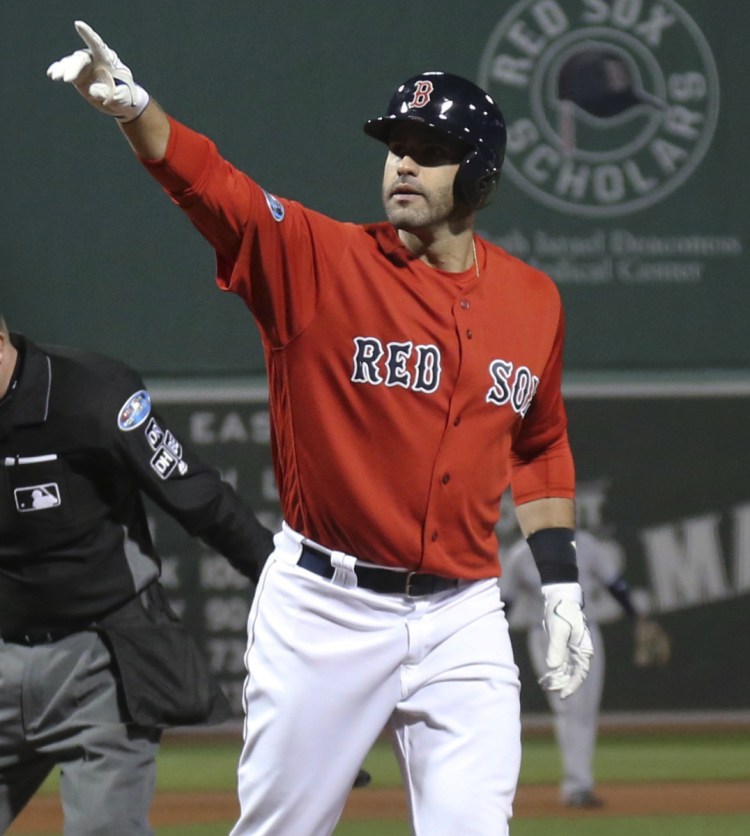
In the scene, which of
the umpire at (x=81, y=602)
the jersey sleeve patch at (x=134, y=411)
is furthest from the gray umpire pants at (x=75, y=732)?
the jersey sleeve patch at (x=134, y=411)

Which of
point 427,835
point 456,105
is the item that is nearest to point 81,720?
point 427,835

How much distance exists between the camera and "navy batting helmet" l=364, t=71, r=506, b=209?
10.0ft

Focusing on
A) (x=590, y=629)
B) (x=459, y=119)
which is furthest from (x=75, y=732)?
(x=590, y=629)

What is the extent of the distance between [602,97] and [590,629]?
309 cm

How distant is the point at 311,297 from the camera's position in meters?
2.93

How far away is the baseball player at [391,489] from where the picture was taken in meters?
2.88

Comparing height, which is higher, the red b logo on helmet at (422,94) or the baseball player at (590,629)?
the red b logo on helmet at (422,94)

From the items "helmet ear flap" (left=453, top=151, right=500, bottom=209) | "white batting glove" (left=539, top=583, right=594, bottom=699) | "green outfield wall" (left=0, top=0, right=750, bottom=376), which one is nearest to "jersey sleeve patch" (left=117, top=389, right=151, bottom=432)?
"helmet ear flap" (left=453, top=151, right=500, bottom=209)

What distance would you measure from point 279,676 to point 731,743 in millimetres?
4792

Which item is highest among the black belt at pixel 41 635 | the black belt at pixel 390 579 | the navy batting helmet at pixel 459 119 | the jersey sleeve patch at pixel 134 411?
the navy batting helmet at pixel 459 119

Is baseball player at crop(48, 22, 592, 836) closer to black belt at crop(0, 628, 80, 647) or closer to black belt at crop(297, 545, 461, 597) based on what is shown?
black belt at crop(297, 545, 461, 597)

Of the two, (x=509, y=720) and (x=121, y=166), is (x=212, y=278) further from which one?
(x=509, y=720)

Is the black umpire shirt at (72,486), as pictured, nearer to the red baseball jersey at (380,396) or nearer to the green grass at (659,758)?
the red baseball jersey at (380,396)

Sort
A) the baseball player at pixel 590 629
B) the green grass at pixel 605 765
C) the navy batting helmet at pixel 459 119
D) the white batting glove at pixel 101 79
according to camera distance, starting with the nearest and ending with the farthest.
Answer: the white batting glove at pixel 101 79, the navy batting helmet at pixel 459 119, the green grass at pixel 605 765, the baseball player at pixel 590 629
